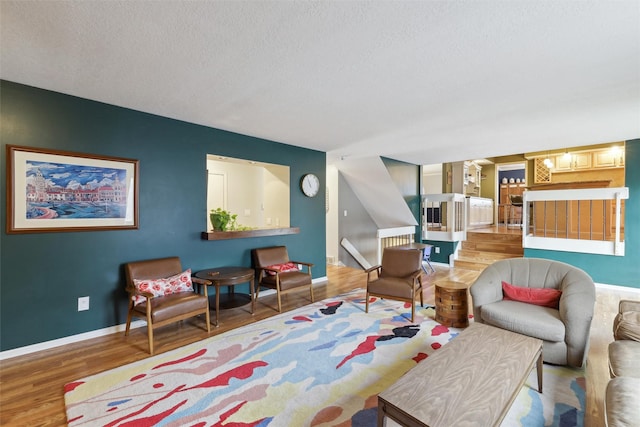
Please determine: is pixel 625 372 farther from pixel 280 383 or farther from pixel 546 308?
pixel 280 383

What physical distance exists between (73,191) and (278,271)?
2.38 m

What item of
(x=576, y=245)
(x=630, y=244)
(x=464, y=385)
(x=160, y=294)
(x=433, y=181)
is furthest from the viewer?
(x=433, y=181)

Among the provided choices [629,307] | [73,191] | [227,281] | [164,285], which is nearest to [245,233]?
[227,281]

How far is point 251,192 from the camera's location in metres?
5.61

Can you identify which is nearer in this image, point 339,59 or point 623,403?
point 623,403

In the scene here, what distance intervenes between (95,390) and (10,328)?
1.27m

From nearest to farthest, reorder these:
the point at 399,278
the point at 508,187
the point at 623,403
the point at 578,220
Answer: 1. the point at 623,403
2. the point at 399,278
3. the point at 578,220
4. the point at 508,187

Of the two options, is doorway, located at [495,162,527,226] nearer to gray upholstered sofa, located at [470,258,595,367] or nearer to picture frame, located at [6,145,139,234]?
gray upholstered sofa, located at [470,258,595,367]

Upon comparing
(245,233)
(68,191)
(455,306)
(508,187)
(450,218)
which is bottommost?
(455,306)

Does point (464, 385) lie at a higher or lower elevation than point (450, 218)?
lower

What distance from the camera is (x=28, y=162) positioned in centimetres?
266

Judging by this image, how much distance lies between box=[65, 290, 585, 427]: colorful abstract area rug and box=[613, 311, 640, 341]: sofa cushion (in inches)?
18.1

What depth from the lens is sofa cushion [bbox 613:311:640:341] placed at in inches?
78.3

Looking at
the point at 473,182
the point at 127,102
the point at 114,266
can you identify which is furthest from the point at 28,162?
the point at 473,182
